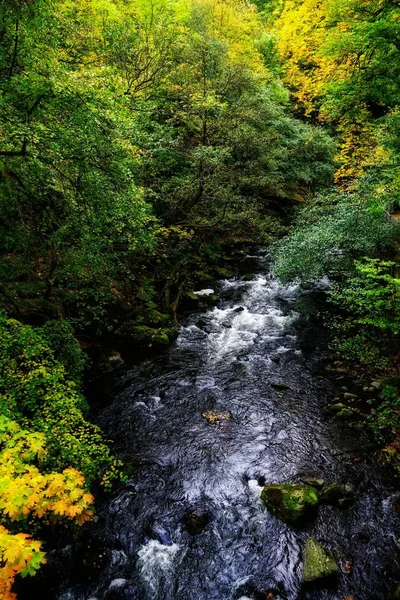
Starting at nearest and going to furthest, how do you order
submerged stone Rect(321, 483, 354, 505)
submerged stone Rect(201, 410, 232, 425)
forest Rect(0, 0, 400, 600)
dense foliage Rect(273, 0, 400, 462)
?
forest Rect(0, 0, 400, 600) < submerged stone Rect(321, 483, 354, 505) < dense foliage Rect(273, 0, 400, 462) < submerged stone Rect(201, 410, 232, 425)

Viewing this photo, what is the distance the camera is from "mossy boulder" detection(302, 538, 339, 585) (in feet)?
18.7

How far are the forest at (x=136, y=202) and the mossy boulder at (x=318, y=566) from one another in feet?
10.5

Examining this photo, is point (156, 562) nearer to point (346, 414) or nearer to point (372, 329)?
point (346, 414)

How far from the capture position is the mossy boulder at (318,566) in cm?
571

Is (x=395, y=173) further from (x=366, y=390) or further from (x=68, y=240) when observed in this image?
(x=68, y=240)

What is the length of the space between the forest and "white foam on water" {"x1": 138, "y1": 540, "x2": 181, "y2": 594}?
134cm

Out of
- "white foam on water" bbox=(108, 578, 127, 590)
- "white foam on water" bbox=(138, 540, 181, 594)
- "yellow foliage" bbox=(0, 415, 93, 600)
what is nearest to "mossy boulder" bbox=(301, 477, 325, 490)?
"white foam on water" bbox=(138, 540, 181, 594)

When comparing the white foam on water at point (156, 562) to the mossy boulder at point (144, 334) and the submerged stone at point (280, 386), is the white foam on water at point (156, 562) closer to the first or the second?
the submerged stone at point (280, 386)

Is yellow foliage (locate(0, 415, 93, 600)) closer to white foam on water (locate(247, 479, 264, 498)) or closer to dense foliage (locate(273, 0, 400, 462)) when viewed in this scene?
white foam on water (locate(247, 479, 264, 498))

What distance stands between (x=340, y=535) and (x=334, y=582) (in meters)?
0.92

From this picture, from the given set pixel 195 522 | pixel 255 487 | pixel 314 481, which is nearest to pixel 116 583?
pixel 195 522

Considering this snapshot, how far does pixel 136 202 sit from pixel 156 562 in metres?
7.67

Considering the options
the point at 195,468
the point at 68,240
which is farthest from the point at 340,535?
the point at 68,240

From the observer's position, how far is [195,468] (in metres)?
8.32
